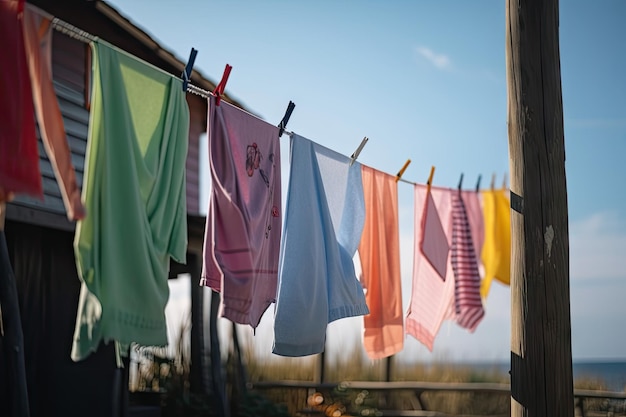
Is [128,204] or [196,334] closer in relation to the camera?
[128,204]

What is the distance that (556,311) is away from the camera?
311 centimetres

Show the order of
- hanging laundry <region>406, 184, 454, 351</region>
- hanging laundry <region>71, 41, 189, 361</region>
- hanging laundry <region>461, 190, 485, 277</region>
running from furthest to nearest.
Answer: hanging laundry <region>461, 190, 485, 277</region>, hanging laundry <region>406, 184, 454, 351</region>, hanging laundry <region>71, 41, 189, 361</region>

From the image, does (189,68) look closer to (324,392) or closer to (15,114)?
(15,114)

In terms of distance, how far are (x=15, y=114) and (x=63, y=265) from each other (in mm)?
4009

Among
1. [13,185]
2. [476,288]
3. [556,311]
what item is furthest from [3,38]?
[476,288]

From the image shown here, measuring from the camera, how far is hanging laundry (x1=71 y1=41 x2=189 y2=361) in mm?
2277

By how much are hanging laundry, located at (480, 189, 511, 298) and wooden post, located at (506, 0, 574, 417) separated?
216cm

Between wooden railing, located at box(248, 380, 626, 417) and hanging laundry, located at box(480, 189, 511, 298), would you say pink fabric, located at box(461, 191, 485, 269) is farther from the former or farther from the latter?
wooden railing, located at box(248, 380, 626, 417)

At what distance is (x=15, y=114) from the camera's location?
6.97ft

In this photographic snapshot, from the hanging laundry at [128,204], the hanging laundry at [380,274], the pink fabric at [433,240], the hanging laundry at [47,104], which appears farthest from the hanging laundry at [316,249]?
the hanging laundry at [47,104]

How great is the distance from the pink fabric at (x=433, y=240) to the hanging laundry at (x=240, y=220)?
1.47 metres

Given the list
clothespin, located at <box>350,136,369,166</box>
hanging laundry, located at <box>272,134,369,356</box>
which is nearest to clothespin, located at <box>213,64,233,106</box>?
hanging laundry, located at <box>272,134,369,356</box>

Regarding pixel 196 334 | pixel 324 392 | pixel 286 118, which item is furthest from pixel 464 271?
pixel 324 392

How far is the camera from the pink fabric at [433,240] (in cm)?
448
